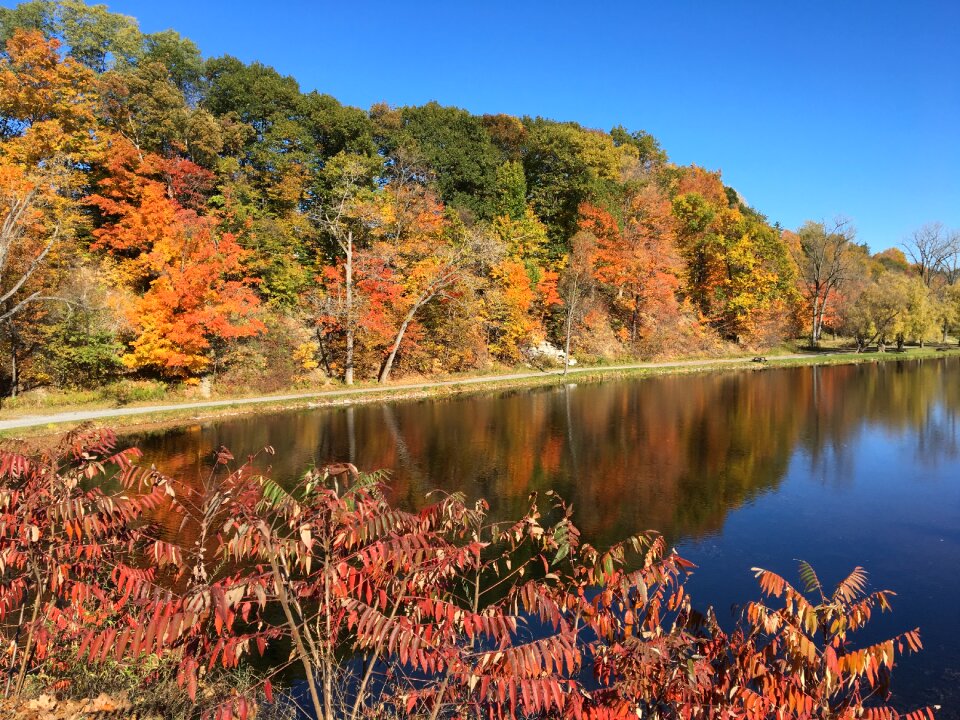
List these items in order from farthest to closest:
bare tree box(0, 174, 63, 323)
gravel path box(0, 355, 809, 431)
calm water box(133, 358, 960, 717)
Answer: bare tree box(0, 174, 63, 323), gravel path box(0, 355, 809, 431), calm water box(133, 358, 960, 717)

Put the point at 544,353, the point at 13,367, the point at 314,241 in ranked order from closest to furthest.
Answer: the point at 13,367 < the point at 314,241 < the point at 544,353

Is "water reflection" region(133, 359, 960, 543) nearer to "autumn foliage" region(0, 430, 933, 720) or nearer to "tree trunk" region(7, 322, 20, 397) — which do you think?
"autumn foliage" region(0, 430, 933, 720)

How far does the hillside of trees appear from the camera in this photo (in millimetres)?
25203

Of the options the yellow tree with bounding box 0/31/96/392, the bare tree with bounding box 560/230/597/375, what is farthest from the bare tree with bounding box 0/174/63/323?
the bare tree with bounding box 560/230/597/375

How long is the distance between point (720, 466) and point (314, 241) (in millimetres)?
27915

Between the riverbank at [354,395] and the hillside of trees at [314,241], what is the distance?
234cm

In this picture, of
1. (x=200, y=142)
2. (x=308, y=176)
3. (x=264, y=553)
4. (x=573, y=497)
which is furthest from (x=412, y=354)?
(x=264, y=553)

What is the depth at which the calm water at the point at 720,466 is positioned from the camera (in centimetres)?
992

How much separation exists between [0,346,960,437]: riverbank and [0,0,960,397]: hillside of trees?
7.68 ft

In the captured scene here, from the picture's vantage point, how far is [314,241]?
36375mm

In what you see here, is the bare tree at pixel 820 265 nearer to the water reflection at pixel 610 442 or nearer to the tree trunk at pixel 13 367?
the water reflection at pixel 610 442

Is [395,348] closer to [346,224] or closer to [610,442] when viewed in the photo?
[346,224]

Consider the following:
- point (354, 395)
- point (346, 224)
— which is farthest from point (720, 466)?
point (346, 224)

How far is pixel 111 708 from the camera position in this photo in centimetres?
508
